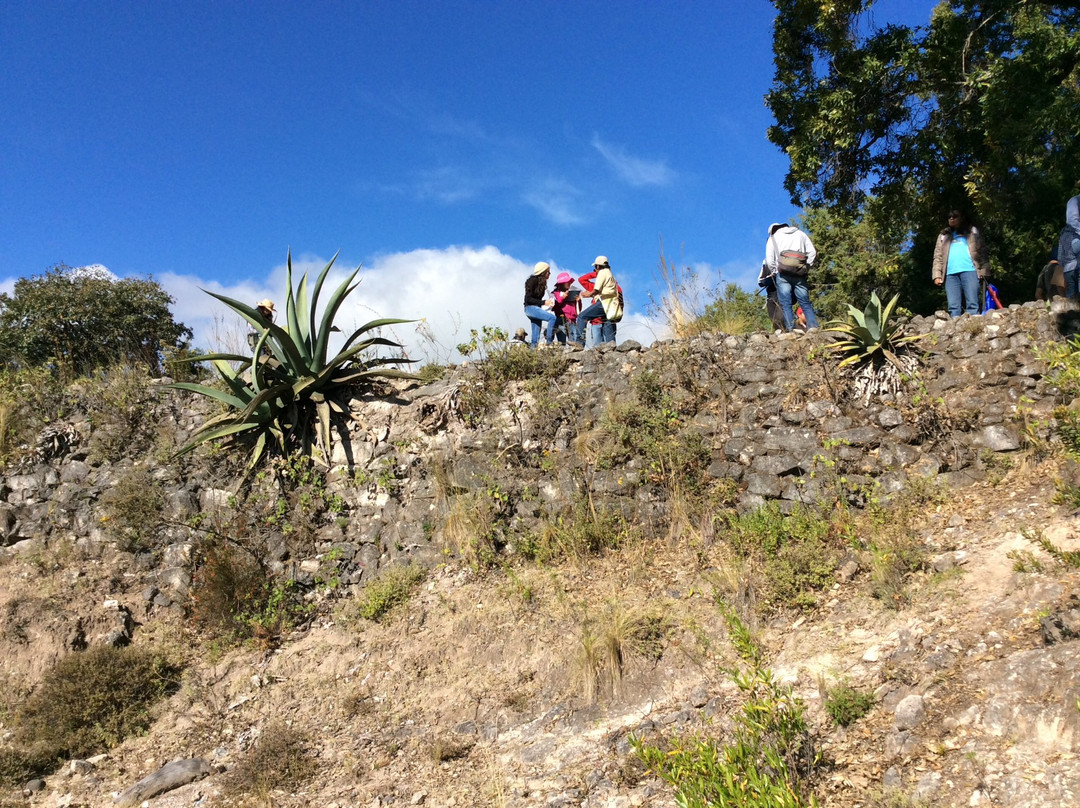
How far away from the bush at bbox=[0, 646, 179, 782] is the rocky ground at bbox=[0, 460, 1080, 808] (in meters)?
0.17

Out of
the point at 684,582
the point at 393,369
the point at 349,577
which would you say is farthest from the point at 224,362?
the point at 684,582

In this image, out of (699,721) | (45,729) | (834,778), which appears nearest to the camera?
(834,778)

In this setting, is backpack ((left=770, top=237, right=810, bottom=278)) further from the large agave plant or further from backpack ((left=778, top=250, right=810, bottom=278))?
the large agave plant

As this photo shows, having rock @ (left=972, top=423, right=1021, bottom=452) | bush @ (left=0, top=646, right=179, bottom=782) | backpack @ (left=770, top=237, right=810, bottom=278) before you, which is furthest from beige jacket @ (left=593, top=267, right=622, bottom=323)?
bush @ (left=0, top=646, right=179, bottom=782)

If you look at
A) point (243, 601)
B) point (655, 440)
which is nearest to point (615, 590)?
point (655, 440)

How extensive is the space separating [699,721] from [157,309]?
1302 centimetres

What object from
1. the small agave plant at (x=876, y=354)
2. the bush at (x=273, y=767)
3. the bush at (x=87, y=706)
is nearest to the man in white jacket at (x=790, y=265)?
the small agave plant at (x=876, y=354)

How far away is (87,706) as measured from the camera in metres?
5.51

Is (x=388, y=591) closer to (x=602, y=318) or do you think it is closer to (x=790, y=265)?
(x=602, y=318)

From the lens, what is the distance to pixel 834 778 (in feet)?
11.4

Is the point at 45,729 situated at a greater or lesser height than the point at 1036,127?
lesser

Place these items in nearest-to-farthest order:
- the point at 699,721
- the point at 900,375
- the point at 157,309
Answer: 1. the point at 699,721
2. the point at 900,375
3. the point at 157,309

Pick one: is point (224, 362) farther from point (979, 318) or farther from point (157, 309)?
point (979, 318)

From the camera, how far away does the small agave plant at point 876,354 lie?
21.1ft
